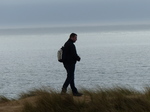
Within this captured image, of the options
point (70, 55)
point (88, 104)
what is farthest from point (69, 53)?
point (88, 104)

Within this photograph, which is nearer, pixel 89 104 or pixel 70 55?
pixel 89 104

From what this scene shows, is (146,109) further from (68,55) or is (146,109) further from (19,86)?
(19,86)

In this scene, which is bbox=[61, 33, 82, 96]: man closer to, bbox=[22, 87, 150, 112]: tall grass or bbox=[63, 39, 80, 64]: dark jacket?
bbox=[63, 39, 80, 64]: dark jacket

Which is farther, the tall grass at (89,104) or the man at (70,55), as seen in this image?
the man at (70,55)

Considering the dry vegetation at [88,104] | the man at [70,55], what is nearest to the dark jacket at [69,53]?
the man at [70,55]

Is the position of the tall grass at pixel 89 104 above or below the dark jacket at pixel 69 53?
below

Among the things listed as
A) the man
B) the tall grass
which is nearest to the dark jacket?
the man

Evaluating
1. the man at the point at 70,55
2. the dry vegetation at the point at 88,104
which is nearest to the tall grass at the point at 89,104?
the dry vegetation at the point at 88,104

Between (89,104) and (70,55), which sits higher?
(70,55)

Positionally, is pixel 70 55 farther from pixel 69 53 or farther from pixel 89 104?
pixel 89 104

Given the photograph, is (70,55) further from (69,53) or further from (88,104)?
(88,104)

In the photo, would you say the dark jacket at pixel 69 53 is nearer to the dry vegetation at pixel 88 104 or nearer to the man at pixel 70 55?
the man at pixel 70 55

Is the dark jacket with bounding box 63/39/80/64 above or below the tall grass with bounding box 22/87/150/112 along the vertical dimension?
above

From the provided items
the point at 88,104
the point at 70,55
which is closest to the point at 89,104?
the point at 88,104
